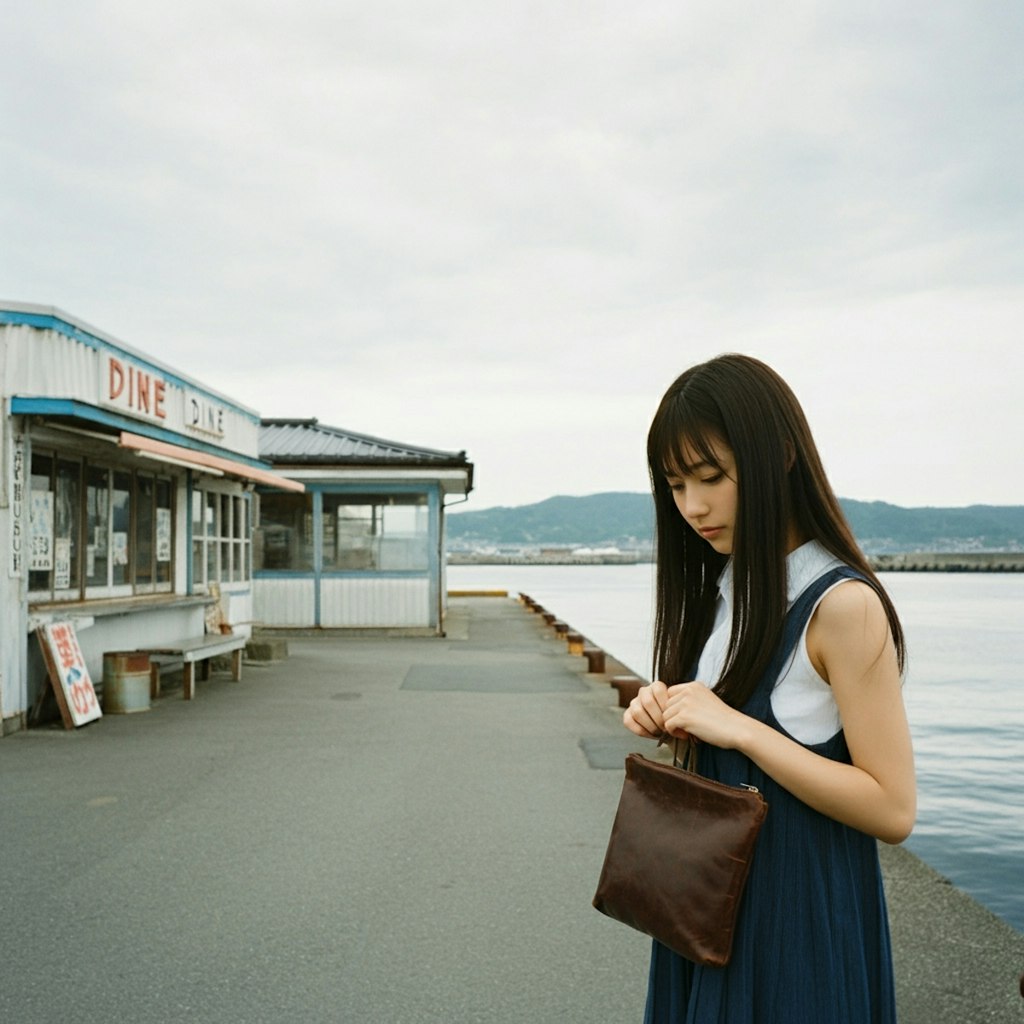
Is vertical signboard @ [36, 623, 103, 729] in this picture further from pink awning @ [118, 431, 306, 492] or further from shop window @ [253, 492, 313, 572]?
shop window @ [253, 492, 313, 572]

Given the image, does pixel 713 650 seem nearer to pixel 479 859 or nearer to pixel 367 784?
pixel 479 859

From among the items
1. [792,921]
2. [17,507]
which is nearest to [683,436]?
[792,921]

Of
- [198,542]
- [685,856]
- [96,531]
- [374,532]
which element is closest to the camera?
[685,856]

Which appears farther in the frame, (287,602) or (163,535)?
(287,602)

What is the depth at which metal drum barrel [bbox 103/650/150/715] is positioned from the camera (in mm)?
10477

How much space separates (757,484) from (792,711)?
36cm

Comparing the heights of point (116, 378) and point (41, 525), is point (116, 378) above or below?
above

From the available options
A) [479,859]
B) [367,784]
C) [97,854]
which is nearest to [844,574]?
[479,859]

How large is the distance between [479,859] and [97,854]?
2.00m

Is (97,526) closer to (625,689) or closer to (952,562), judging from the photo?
(625,689)

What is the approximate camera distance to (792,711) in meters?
1.68

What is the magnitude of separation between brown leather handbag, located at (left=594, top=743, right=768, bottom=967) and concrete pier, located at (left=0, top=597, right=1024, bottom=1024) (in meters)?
2.24

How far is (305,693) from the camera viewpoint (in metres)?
12.2

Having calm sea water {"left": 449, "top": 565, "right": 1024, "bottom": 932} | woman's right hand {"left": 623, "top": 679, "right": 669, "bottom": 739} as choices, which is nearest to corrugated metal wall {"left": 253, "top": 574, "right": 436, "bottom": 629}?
calm sea water {"left": 449, "top": 565, "right": 1024, "bottom": 932}
